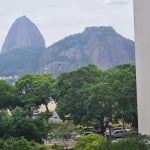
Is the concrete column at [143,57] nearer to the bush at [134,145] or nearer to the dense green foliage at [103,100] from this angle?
the bush at [134,145]

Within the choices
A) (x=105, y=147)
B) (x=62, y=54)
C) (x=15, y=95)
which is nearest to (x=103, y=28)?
(x=62, y=54)

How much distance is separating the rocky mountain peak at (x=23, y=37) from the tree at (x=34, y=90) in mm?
73113

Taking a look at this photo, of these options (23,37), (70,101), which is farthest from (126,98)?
(23,37)

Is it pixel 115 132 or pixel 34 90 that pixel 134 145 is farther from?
pixel 34 90

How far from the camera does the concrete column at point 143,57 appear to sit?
1205 cm

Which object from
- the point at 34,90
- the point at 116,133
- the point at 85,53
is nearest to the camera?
the point at 116,133

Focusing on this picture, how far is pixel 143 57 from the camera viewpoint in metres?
12.4

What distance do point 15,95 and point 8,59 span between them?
69.7m

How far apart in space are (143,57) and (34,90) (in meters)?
14.0

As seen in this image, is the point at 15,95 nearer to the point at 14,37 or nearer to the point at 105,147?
the point at 105,147

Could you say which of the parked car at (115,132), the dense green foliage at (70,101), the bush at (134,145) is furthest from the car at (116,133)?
the bush at (134,145)

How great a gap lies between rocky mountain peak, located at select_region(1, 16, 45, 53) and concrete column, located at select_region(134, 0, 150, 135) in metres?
87.0

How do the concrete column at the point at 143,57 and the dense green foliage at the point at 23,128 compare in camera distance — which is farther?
the dense green foliage at the point at 23,128

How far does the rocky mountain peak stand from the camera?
335 feet
